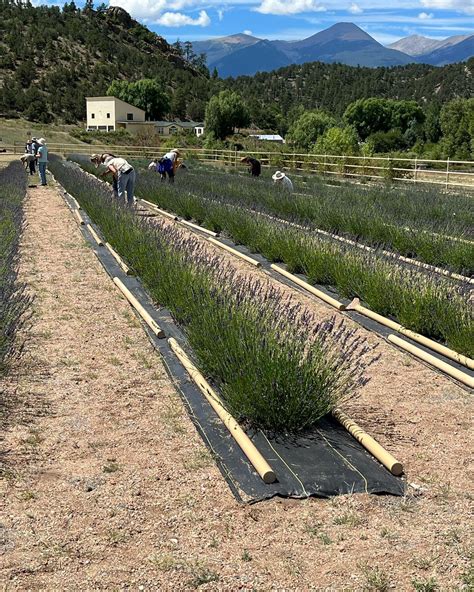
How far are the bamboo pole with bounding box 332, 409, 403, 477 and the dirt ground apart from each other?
0.15m

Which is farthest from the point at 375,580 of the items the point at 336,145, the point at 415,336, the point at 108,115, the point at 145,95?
the point at 145,95

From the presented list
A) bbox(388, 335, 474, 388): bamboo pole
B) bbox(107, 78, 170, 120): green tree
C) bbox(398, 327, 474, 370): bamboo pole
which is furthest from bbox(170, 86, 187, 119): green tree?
bbox(388, 335, 474, 388): bamboo pole

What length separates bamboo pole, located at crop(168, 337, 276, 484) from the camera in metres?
3.33

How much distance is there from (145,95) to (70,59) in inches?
483

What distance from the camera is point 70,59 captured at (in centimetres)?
9556

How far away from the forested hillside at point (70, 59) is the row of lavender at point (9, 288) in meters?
66.2

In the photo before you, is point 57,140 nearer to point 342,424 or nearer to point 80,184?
point 80,184

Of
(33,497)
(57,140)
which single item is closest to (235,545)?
(33,497)

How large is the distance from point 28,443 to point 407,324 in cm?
333

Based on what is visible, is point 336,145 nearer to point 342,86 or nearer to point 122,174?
point 122,174

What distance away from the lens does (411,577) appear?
104 inches

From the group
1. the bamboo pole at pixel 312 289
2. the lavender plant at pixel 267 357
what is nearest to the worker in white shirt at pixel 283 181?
the bamboo pole at pixel 312 289

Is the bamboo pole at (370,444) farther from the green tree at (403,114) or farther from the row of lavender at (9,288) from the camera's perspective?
the green tree at (403,114)

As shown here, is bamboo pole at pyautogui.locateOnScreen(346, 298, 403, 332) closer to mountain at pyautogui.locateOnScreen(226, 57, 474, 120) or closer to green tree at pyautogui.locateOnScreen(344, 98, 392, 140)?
green tree at pyautogui.locateOnScreen(344, 98, 392, 140)
